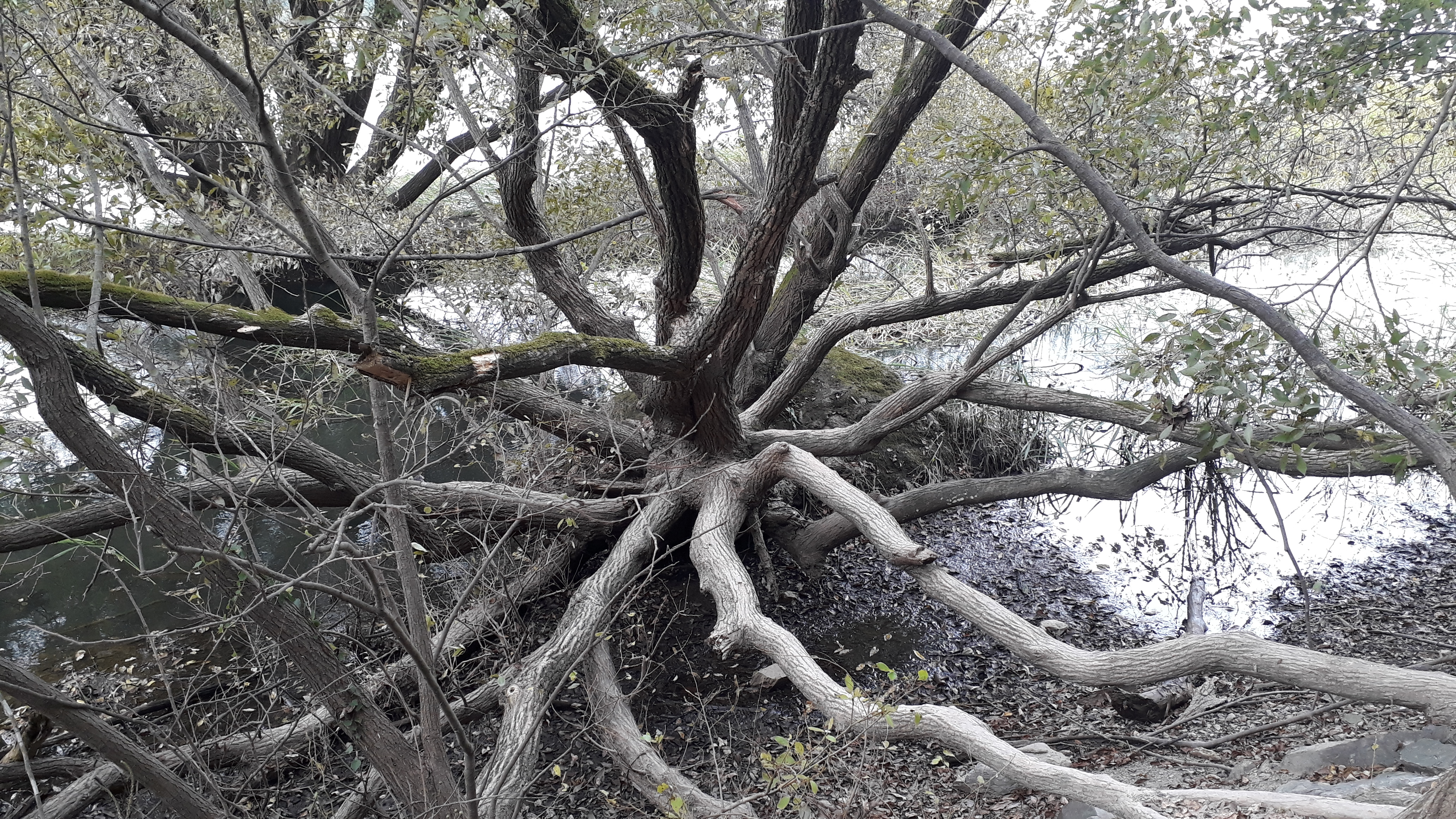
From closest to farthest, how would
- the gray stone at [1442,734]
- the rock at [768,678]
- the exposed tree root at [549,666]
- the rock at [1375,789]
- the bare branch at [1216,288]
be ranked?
the bare branch at [1216,288]
the rock at [1375,789]
the gray stone at [1442,734]
the exposed tree root at [549,666]
the rock at [768,678]

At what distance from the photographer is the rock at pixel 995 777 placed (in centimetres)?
364

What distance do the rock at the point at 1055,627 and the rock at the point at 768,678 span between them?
1.86 m

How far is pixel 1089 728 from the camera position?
4730 mm

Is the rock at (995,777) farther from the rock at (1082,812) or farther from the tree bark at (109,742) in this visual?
the tree bark at (109,742)

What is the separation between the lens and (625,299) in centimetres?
841

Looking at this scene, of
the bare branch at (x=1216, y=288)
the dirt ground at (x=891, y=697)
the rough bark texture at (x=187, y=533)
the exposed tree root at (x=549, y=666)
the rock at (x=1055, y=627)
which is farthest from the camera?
the rock at (x=1055, y=627)

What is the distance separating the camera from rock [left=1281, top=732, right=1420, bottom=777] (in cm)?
356

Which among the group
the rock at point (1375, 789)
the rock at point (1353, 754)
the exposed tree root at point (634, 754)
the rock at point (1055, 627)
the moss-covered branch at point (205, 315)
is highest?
the rock at point (1055, 627)

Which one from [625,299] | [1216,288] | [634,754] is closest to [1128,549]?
[1216,288]

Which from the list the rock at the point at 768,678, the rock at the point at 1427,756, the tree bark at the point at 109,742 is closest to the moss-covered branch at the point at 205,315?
the tree bark at the point at 109,742

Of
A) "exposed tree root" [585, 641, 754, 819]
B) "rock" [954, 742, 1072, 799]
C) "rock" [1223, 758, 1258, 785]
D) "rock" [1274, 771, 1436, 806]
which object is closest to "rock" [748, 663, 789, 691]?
"exposed tree root" [585, 641, 754, 819]

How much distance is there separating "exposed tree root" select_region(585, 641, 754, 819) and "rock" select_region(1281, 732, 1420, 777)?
2352 mm

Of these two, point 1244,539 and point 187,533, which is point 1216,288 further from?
point 1244,539

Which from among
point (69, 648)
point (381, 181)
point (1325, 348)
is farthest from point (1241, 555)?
point (69, 648)
